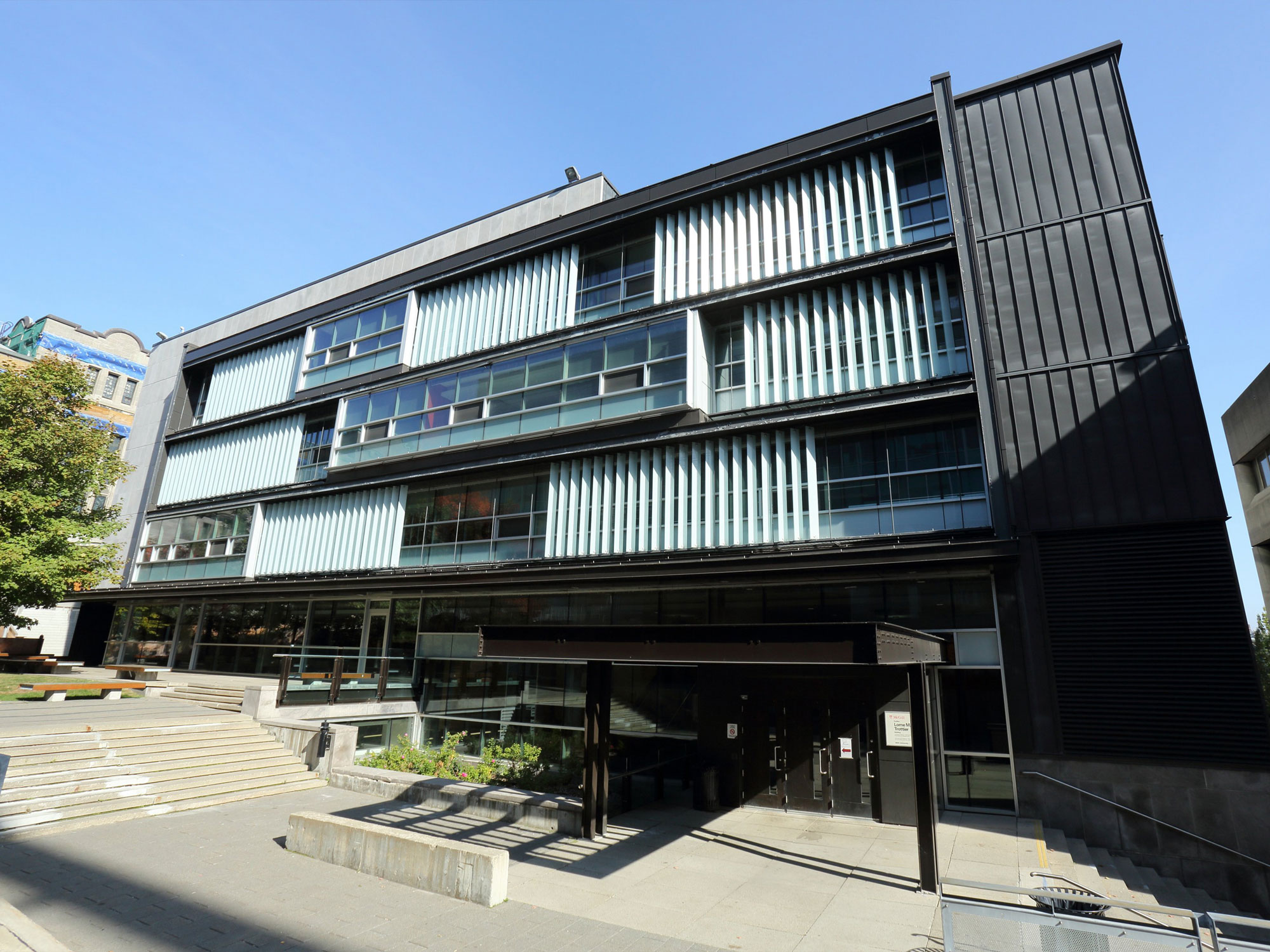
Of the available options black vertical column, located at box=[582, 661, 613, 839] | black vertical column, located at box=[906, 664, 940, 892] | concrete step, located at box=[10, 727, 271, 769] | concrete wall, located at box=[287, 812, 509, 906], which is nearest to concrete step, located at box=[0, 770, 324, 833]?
concrete step, located at box=[10, 727, 271, 769]

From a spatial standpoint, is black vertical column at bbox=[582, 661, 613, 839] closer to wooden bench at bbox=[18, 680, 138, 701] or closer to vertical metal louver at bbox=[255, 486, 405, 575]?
vertical metal louver at bbox=[255, 486, 405, 575]

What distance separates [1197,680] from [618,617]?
11.5 metres

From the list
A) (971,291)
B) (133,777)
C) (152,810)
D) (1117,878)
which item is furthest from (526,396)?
(1117,878)

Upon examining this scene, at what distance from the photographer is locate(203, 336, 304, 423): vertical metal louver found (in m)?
26.9

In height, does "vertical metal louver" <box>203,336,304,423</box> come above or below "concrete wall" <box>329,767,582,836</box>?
A: above

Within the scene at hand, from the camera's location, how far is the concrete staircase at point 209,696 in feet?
59.5

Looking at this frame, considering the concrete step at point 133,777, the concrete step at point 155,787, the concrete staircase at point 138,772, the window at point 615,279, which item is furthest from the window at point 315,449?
the concrete step at point 155,787

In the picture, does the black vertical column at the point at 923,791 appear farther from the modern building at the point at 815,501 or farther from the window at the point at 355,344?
the window at the point at 355,344

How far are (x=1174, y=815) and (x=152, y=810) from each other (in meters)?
17.3

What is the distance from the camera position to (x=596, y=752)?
1138 cm

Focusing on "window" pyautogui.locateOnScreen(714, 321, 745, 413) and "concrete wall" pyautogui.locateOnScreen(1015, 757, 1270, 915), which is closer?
"concrete wall" pyautogui.locateOnScreen(1015, 757, 1270, 915)

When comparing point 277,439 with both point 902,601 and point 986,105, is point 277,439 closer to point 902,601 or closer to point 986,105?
point 902,601

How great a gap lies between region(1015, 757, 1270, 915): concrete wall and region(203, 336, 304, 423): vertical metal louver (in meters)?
26.8

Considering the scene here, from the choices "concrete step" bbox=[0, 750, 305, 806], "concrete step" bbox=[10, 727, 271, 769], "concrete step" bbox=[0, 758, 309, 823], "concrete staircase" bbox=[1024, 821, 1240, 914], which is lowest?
"concrete staircase" bbox=[1024, 821, 1240, 914]
